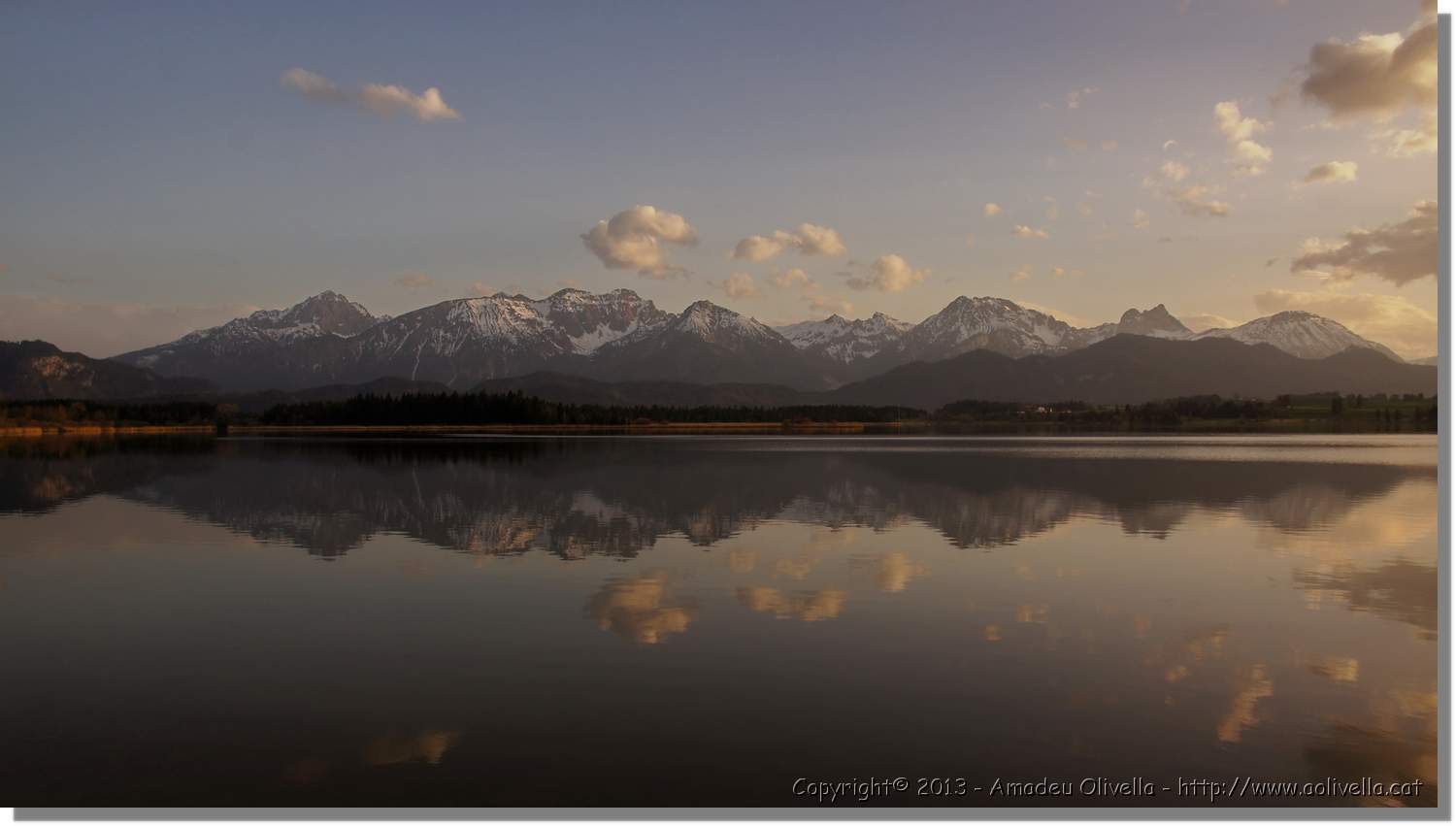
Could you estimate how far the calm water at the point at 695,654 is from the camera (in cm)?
1255

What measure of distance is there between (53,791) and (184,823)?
7.28ft

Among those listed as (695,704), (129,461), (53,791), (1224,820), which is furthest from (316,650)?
(129,461)

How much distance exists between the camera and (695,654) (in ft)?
57.7

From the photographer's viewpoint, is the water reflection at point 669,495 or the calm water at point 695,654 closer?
the calm water at point 695,654

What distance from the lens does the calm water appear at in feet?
41.2

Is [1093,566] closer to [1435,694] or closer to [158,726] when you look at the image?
[1435,694]

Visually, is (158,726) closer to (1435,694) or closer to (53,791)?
(53,791)

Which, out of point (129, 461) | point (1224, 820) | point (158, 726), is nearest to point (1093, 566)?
point (1224, 820)

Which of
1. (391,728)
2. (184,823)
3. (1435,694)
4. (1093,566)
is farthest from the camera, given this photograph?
(1093,566)

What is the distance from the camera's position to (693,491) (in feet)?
174

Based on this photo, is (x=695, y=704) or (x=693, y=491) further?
(x=693, y=491)

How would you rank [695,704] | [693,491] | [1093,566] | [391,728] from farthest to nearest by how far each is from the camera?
[693,491] → [1093,566] → [695,704] → [391,728]

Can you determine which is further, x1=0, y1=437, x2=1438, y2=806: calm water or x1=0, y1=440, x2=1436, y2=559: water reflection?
x1=0, y1=440, x2=1436, y2=559: water reflection

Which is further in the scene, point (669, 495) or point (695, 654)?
point (669, 495)
